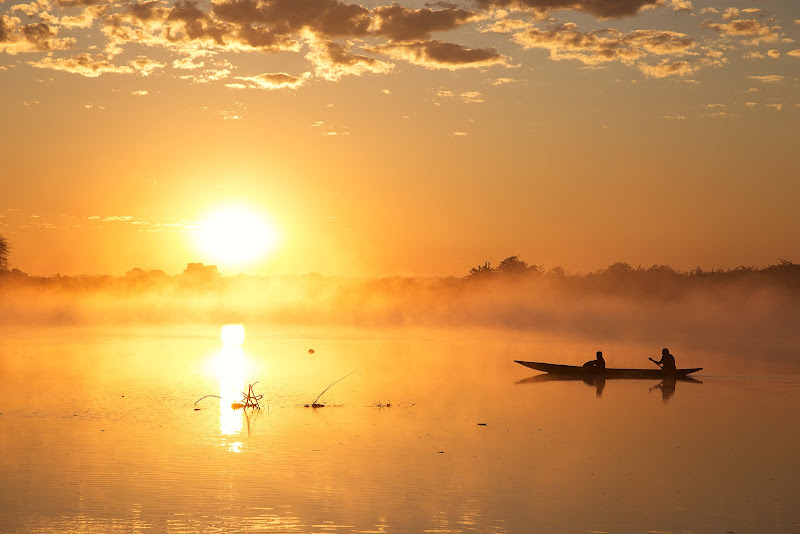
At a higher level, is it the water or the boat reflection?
the boat reflection

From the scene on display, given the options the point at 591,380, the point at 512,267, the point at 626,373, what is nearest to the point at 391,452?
the point at 591,380

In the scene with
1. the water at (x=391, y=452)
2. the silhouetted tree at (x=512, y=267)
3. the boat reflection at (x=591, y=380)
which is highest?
the silhouetted tree at (x=512, y=267)

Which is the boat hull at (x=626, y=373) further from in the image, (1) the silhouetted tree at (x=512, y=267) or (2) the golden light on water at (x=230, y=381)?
(1) the silhouetted tree at (x=512, y=267)

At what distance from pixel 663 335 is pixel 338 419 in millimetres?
56804

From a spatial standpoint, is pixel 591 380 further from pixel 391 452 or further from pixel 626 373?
pixel 391 452

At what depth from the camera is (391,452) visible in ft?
70.4

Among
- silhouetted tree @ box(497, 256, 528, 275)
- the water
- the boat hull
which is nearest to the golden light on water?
the water

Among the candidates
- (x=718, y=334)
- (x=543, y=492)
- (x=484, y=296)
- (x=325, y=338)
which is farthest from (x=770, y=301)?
(x=543, y=492)

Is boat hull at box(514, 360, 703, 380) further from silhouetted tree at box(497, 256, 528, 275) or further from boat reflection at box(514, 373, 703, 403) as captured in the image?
silhouetted tree at box(497, 256, 528, 275)

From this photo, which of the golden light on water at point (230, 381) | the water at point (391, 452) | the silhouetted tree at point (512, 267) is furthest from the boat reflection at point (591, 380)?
the silhouetted tree at point (512, 267)

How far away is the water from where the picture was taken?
620 inches

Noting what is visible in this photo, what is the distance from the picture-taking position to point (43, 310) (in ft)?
393

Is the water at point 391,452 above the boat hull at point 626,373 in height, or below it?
below

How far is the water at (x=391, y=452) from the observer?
15.7 metres
